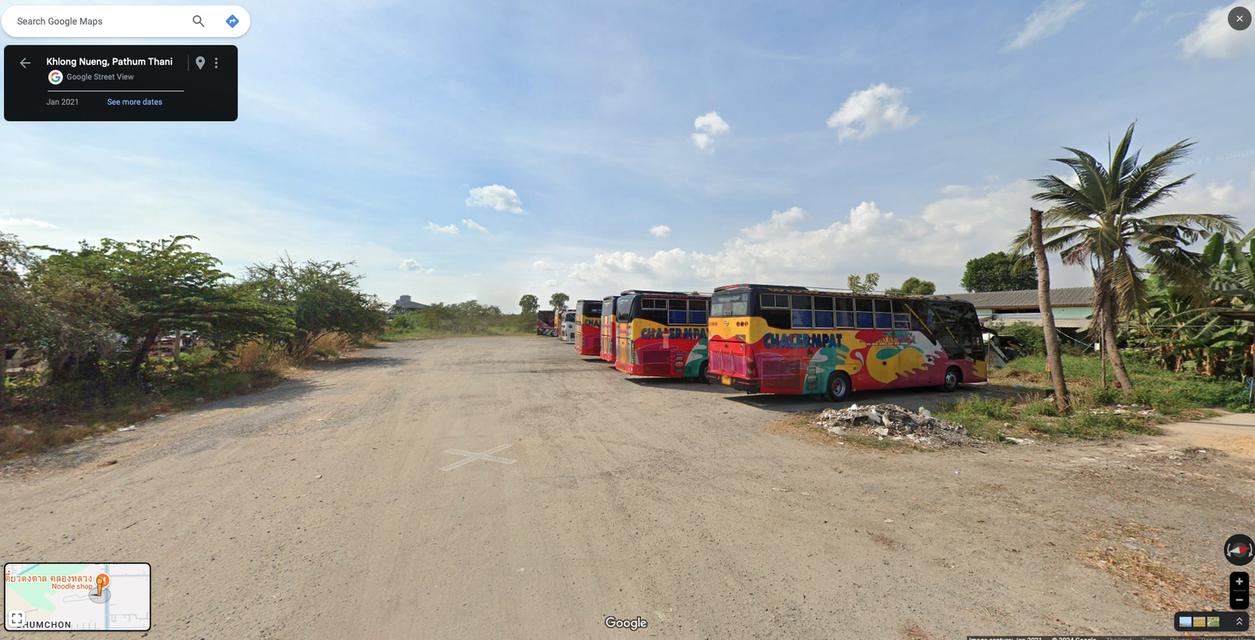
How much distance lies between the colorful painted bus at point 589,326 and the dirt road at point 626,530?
47.6ft

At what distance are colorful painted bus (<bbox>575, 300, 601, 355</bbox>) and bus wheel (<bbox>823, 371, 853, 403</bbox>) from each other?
12579mm

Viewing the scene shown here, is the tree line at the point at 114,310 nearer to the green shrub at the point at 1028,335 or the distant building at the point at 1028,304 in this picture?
the green shrub at the point at 1028,335

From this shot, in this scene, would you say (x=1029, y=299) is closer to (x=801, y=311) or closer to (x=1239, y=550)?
(x=801, y=311)

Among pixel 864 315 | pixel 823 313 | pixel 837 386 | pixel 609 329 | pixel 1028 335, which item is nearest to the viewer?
pixel 823 313

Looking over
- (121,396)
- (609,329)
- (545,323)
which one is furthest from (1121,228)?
(545,323)

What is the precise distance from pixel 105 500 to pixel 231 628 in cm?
367

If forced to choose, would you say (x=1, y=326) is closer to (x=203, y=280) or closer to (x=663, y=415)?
(x=203, y=280)

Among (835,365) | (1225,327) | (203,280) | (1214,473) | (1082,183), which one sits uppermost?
(1082,183)

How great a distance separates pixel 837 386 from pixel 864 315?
6.32 ft

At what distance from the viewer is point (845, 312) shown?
11.4 metres

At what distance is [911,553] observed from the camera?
12.1ft

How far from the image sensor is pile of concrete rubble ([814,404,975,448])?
7.30 m

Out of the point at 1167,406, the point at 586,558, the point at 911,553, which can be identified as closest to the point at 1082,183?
the point at 1167,406

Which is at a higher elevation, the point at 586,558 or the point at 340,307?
the point at 340,307
